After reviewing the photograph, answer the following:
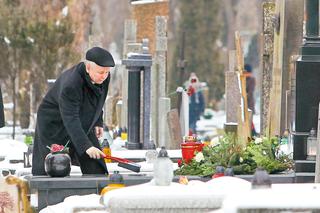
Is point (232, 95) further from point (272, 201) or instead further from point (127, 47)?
point (272, 201)

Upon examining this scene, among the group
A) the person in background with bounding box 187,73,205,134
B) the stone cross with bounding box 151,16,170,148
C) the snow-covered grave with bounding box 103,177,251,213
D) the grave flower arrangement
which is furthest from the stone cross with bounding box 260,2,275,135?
the snow-covered grave with bounding box 103,177,251,213

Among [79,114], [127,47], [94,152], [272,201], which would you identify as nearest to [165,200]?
[272,201]

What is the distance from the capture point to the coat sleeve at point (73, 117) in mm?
13883

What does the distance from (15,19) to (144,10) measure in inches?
159

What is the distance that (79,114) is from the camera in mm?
14211

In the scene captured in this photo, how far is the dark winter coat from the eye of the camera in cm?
1393

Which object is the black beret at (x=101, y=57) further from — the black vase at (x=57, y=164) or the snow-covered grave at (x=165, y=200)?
the snow-covered grave at (x=165, y=200)

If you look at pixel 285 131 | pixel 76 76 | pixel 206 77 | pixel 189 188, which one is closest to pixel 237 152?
pixel 76 76

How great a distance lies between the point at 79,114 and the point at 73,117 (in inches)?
11.2

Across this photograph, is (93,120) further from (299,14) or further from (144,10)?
(144,10)

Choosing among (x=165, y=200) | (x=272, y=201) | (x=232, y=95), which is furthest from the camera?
(x=232, y=95)

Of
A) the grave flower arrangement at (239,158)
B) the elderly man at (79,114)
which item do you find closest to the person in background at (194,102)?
the grave flower arrangement at (239,158)

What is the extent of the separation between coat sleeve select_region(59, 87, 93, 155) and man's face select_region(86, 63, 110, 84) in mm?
176

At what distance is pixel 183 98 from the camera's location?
24859mm
